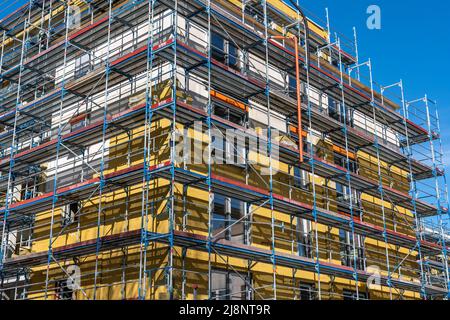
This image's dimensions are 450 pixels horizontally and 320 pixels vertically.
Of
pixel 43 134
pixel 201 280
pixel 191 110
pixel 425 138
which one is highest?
pixel 425 138

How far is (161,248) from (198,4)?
7.71 meters

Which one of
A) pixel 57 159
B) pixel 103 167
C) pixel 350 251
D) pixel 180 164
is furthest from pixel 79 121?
pixel 350 251

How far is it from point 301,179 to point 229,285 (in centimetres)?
570

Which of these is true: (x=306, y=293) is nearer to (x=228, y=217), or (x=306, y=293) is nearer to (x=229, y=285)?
(x=229, y=285)

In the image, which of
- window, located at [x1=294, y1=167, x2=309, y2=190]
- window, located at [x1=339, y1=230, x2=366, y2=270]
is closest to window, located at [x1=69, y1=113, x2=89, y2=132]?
window, located at [x1=294, y1=167, x2=309, y2=190]

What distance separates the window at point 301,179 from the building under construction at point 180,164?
5 cm

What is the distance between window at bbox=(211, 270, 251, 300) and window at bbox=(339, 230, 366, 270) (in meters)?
5.61

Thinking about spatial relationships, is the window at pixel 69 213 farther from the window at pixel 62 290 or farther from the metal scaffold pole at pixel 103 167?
the window at pixel 62 290

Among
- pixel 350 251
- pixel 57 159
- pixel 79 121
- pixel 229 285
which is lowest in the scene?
pixel 229 285

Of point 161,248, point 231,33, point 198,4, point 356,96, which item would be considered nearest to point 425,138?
point 356,96

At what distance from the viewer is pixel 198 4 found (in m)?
19.3

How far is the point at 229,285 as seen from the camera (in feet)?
59.4

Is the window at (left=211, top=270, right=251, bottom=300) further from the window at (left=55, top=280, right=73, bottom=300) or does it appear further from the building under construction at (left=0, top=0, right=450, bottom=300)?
the window at (left=55, top=280, right=73, bottom=300)
